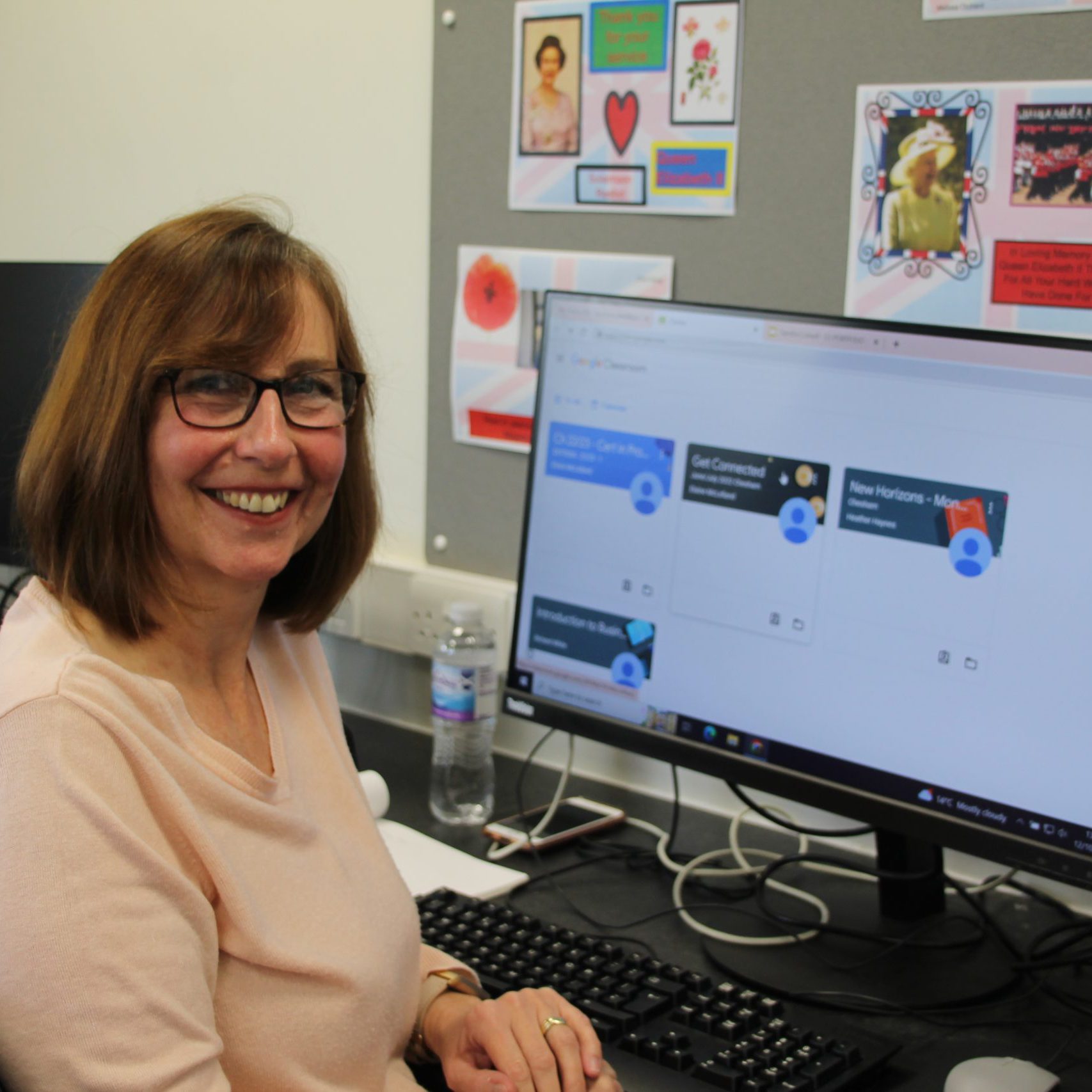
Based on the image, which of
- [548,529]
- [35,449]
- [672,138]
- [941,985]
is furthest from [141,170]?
[941,985]

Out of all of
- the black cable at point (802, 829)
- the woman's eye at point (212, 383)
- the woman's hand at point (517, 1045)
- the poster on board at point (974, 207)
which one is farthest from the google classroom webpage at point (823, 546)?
the woman's eye at point (212, 383)

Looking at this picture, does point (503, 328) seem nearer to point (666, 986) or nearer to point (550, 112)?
point (550, 112)

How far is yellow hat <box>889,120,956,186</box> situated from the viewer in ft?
4.20

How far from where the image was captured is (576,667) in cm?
132

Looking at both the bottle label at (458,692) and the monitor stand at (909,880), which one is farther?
the bottle label at (458,692)

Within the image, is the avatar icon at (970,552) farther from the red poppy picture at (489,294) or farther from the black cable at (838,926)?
the red poppy picture at (489,294)

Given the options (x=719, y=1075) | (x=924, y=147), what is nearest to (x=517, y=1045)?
(x=719, y=1075)

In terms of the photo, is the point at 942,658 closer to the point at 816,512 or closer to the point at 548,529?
the point at 816,512

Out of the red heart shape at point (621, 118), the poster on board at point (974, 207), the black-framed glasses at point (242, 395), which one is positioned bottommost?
the black-framed glasses at point (242, 395)

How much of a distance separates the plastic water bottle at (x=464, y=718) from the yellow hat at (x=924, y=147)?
0.64 m

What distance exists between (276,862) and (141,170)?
1.39m

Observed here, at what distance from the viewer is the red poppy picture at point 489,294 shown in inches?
63.4

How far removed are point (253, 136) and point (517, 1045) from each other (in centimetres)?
133

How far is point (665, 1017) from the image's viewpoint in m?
1.03
